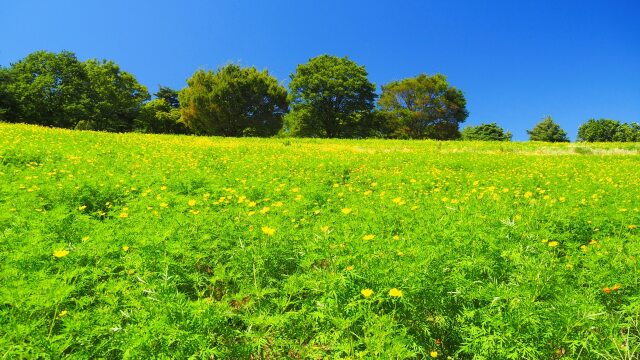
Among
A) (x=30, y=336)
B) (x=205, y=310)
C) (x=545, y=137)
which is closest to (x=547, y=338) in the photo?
(x=205, y=310)

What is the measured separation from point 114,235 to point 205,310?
2.25m

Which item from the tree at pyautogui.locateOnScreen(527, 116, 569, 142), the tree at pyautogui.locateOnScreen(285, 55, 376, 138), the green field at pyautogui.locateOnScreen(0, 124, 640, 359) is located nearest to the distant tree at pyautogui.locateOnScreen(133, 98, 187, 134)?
the tree at pyautogui.locateOnScreen(285, 55, 376, 138)

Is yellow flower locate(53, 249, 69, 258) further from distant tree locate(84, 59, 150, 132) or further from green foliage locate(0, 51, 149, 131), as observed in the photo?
distant tree locate(84, 59, 150, 132)

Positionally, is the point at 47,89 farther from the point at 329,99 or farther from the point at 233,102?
the point at 329,99

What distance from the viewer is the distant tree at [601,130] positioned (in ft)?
274

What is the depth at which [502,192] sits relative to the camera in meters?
7.85

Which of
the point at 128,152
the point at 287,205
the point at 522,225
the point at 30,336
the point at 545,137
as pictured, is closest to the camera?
the point at 30,336

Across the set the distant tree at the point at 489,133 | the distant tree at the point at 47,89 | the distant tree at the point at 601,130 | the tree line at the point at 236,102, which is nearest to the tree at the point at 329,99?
the tree line at the point at 236,102

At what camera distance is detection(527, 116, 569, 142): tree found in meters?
85.2

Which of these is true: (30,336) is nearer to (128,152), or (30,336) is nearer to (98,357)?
(98,357)

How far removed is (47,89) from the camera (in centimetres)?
4562

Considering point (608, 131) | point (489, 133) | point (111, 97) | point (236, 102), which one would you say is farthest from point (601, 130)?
point (111, 97)

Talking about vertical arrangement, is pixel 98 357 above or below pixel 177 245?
below

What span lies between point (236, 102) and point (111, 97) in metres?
21.8
